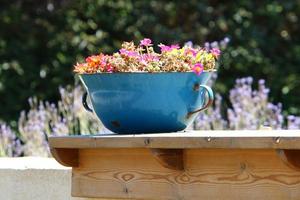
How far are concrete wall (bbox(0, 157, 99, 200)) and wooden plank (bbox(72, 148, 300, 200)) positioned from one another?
528mm

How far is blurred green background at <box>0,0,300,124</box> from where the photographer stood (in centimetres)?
923

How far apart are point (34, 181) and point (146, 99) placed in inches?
39.4

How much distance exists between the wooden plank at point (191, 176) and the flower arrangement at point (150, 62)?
283mm

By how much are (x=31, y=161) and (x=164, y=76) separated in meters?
1.27

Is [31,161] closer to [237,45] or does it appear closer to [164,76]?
[164,76]

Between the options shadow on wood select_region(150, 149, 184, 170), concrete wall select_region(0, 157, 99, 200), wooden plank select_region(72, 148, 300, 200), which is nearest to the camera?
wooden plank select_region(72, 148, 300, 200)

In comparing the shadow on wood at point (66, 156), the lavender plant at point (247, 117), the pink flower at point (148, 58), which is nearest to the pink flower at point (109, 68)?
the pink flower at point (148, 58)

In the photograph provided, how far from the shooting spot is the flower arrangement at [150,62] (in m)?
3.04

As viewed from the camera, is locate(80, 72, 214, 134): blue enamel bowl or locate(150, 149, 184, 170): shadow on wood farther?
locate(80, 72, 214, 134): blue enamel bowl

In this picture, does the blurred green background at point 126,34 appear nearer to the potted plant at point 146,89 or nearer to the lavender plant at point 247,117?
the lavender plant at point 247,117

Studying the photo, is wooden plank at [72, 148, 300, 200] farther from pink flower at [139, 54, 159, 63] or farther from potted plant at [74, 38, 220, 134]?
pink flower at [139, 54, 159, 63]

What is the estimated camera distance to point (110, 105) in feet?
10.0

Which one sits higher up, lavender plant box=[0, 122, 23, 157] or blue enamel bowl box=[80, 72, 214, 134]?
blue enamel bowl box=[80, 72, 214, 134]

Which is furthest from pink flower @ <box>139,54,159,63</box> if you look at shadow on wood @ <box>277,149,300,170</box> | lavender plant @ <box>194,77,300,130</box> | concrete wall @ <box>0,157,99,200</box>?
lavender plant @ <box>194,77,300,130</box>
